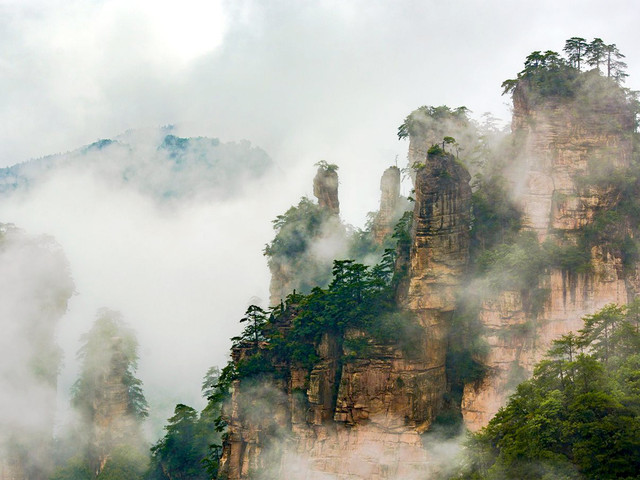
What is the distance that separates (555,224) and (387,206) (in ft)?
69.1

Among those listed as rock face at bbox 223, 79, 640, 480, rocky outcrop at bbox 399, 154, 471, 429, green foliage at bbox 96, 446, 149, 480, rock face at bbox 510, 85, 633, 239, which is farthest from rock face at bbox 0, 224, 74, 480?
rock face at bbox 510, 85, 633, 239

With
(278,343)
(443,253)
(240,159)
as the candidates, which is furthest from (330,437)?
(240,159)

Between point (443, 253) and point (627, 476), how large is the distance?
58.2ft

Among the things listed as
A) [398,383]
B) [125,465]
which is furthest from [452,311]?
[125,465]

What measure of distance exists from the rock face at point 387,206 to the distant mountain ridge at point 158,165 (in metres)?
38.7

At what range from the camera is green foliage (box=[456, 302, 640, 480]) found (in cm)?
3228

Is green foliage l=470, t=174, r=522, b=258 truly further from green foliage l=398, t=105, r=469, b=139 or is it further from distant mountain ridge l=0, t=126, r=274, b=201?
distant mountain ridge l=0, t=126, r=274, b=201

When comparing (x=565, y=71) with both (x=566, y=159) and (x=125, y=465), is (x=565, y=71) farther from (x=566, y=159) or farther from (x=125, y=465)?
(x=125, y=465)

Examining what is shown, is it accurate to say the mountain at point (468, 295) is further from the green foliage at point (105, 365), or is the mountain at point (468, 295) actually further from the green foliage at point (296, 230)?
the green foliage at point (105, 365)

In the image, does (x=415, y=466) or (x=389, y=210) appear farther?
(x=389, y=210)

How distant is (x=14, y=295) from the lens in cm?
7181

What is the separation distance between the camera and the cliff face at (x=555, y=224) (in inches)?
1750

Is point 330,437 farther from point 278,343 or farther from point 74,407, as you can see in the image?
point 74,407

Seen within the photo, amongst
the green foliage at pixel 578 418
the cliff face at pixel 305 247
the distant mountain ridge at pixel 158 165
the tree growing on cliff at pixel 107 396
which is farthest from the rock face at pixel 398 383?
the distant mountain ridge at pixel 158 165
